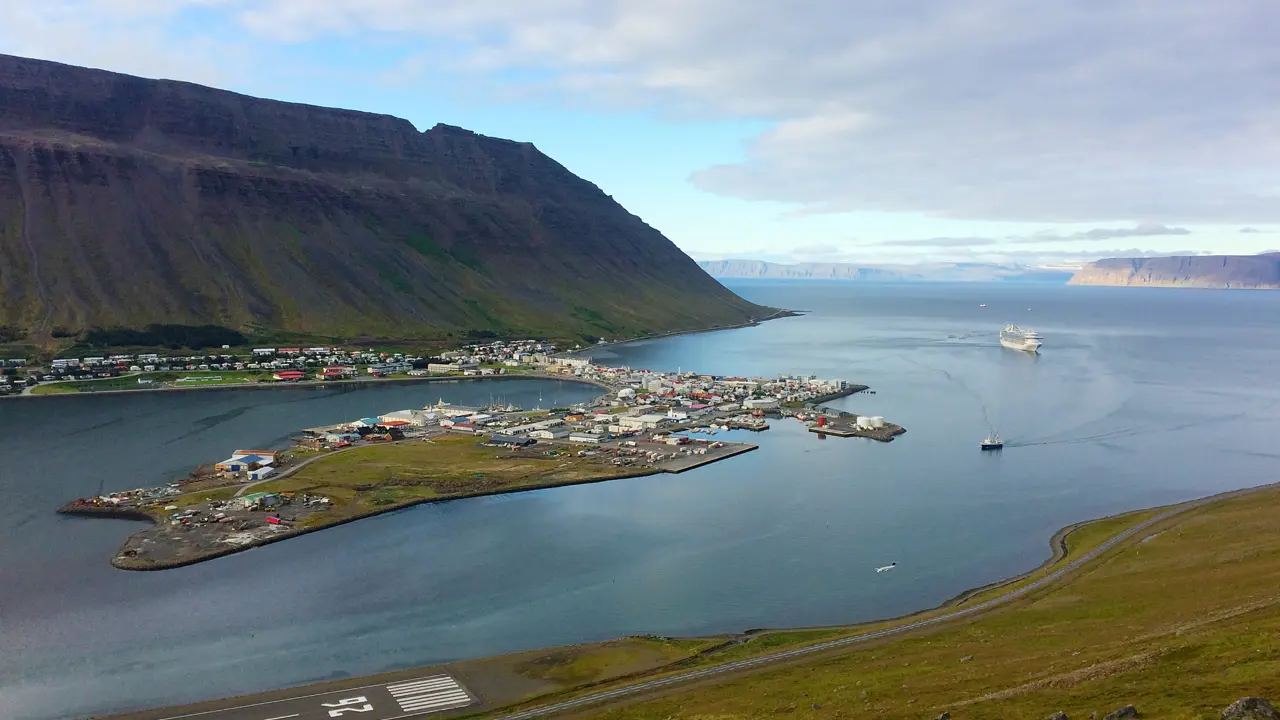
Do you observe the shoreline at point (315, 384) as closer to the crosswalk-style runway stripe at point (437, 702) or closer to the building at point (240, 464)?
the building at point (240, 464)

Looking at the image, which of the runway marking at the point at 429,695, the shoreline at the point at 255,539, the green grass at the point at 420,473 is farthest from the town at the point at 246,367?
the runway marking at the point at 429,695

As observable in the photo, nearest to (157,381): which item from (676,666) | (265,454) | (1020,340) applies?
(265,454)

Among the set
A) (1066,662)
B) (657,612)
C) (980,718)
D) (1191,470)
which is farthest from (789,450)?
(980,718)

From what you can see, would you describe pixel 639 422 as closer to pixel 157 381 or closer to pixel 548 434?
pixel 548 434

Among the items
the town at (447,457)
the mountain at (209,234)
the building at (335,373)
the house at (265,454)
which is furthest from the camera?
the mountain at (209,234)

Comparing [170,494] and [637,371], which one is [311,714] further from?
[637,371]

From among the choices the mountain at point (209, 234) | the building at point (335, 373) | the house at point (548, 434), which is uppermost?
the mountain at point (209, 234)
